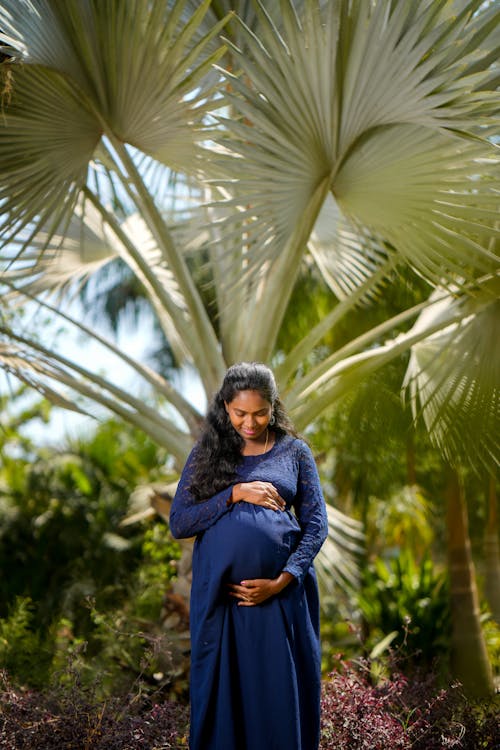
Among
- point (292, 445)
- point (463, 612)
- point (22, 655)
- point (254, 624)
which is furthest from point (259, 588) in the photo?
point (463, 612)

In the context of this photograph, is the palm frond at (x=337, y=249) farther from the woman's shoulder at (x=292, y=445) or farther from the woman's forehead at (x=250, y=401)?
the woman's forehead at (x=250, y=401)

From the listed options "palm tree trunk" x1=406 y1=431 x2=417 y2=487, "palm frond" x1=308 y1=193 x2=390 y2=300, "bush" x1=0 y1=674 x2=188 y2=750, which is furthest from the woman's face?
"palm tree trunk" x1=406 y1=431 x2=417 y2=487

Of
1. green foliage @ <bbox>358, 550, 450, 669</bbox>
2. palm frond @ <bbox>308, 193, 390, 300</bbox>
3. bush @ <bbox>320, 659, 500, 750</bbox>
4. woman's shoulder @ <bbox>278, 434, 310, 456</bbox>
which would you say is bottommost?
green foliage @ <bbox>358, 550, 450, 669</bbox>

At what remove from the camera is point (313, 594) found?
9.23 feet

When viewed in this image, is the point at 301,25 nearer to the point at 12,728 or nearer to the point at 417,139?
the point at 417,139

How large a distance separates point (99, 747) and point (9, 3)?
9.66 feet

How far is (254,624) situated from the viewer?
2598 millimetres

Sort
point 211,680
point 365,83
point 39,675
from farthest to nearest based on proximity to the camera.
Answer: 1. point 39,675
2. point 365,83
3. point 211,680

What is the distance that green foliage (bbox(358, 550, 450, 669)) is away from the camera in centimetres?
632

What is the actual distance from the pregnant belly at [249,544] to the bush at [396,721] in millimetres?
988

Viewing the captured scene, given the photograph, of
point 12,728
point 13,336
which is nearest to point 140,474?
point 13,336

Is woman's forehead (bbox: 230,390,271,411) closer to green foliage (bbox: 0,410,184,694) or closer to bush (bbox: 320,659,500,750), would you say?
bush (bbox: 320,659,500,750)

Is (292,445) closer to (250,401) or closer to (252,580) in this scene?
(250,401)

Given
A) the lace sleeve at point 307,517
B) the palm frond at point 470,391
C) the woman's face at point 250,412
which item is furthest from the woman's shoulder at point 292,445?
the palm frond at point 470,391
